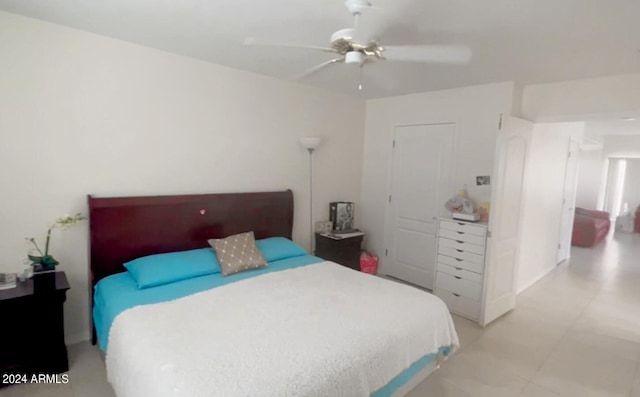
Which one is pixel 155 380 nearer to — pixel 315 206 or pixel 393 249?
pixel 315 206

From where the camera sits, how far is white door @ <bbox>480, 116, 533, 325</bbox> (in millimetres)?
3135

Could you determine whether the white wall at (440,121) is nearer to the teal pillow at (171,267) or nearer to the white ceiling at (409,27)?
the white ceiling at (409,27)

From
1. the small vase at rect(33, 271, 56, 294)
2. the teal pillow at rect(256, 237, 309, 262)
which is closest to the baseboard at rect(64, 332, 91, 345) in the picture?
the small vase at rect(33, 271, 56, 294)

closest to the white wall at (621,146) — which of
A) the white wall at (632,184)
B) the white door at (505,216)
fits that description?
the white wall at (632,184)

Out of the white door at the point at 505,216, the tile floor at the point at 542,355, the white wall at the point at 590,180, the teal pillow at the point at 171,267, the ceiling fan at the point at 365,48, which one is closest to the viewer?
the ceiling fan at the point at 365,48

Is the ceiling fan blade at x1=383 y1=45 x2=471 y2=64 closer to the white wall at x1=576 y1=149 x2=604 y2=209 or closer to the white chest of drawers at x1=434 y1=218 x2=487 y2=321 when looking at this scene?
the white chest of drawers at x1=434 y1=218 x2=487 y2=321

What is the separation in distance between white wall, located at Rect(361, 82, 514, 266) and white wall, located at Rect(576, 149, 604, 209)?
6.47 m

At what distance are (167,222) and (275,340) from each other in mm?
1730

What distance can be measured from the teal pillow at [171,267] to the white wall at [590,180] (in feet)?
30.1

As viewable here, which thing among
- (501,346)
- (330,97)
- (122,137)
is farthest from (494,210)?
(122,137)

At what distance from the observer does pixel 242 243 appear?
2984 mm

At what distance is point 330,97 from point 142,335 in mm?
3381

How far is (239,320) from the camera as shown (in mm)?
Answer: 1953

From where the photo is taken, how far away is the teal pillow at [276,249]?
3.20 m
